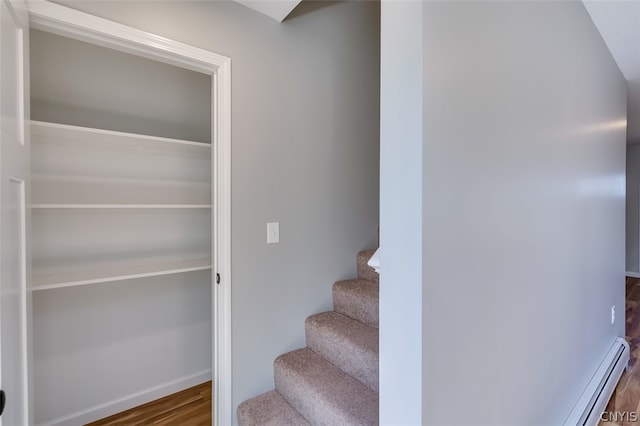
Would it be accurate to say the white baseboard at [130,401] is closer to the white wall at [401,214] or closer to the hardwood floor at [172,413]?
the hardwood floor at [172,413]

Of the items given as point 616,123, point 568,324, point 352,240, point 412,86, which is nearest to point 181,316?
point 352,240

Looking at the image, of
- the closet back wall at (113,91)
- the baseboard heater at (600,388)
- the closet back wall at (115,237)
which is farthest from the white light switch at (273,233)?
the baseboard heater at (600,388)

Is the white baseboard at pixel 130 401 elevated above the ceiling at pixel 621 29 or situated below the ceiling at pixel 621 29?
below

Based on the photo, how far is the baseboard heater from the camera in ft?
5.33

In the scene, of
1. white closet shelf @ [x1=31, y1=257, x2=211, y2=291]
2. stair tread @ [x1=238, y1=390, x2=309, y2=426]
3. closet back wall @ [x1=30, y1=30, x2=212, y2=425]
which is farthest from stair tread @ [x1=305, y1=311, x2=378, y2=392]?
closet back wall @ [x1=30, y1=30, x2=212, y2=425]

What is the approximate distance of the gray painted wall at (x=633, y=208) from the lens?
543cm

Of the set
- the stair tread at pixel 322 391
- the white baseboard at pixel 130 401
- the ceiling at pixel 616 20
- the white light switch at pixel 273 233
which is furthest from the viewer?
the white baseboard at pixel 130 401

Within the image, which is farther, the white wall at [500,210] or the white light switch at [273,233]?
the white light switch at [273,233]

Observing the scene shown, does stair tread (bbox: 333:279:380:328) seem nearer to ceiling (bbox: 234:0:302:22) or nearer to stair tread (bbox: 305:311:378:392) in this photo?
stair tread (bbox: 305:311:378:392)

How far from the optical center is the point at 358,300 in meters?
1.82

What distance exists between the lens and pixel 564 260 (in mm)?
1488

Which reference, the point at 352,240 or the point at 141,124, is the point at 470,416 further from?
the point at 141,124

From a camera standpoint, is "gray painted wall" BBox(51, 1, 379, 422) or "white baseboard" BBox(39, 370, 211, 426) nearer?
"gray painted wall" BBox(51, 1, 379, 422)

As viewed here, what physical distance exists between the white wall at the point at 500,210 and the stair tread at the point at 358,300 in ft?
2.50
